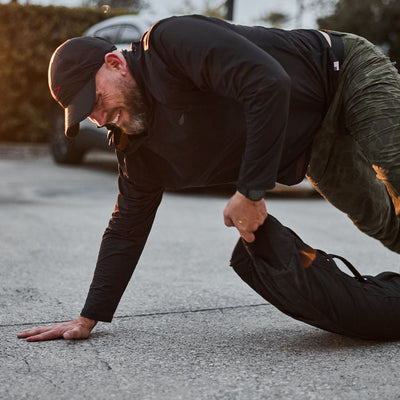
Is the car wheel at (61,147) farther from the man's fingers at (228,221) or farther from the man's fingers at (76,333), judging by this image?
the man's fingers at (228,221)

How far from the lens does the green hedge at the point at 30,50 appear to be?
11.8m

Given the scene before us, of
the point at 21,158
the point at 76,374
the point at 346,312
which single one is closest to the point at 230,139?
the point at 346,312

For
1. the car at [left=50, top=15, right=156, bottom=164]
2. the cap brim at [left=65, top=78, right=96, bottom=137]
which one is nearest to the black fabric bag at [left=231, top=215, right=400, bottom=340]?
→ the cap brim at [left=65, top=78, right=96, bottom=137]

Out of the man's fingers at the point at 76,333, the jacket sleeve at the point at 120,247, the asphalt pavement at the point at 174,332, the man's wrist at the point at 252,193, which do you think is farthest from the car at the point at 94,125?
the man's wrist at the point at 252,193

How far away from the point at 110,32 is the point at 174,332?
6.71 m

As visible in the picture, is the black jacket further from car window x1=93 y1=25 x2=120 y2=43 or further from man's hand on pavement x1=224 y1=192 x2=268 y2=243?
car window x1=93 y1=25 x2=120 y2=43

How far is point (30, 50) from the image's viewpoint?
465 inches

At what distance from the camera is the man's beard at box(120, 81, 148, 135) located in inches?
93.0

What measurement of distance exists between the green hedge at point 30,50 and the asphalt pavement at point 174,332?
6832 millimetres

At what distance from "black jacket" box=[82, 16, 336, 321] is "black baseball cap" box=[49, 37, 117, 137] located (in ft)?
0.45

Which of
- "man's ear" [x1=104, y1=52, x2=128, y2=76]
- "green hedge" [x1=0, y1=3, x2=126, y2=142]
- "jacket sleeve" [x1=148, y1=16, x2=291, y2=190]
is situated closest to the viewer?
"jacket sleeve" [x1=148, y1=16, x2=291, y2=190]

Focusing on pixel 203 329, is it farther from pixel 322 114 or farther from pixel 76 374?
pixel 322 114

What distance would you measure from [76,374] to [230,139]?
96cm

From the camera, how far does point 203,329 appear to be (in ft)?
9.37
